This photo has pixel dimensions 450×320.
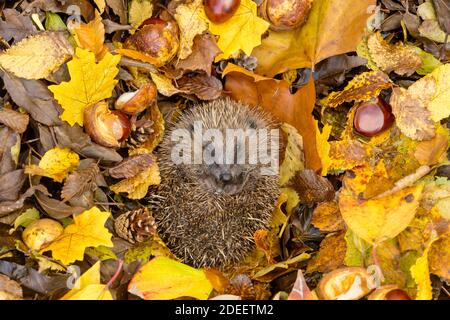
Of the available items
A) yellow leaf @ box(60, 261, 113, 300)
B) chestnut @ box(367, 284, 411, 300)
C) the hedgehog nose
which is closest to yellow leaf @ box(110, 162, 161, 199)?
the hedgehog nose

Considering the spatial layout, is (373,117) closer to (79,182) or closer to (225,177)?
(225,177)

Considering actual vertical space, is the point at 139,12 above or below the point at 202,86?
above

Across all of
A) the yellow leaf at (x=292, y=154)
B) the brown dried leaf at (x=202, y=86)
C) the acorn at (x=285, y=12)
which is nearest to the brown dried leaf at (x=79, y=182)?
the brown dried leaf at (x=202, y=86)

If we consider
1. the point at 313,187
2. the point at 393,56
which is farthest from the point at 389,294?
the point at 393,56

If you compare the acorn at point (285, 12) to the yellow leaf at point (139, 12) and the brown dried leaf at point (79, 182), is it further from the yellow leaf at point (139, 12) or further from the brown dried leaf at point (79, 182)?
the brown dried leaf at point (79, 182)

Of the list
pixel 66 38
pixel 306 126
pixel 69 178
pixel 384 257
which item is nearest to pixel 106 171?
pixel 69 178
